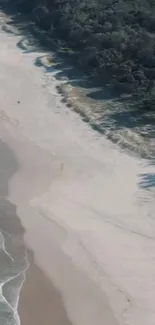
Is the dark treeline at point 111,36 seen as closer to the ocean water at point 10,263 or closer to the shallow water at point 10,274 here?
the ocean water at point 10,263

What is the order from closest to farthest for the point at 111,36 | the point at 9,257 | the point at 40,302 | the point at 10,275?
the point at 40,302, the point at 10,275, the point at 9,257, the point at 111,36

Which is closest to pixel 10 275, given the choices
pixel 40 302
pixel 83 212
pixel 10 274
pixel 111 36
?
pixel 10 274

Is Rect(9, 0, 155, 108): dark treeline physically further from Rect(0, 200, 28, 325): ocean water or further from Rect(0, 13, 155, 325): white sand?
Rect(0, 200, 28, 325): ocean water

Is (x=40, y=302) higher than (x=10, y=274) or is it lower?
higher

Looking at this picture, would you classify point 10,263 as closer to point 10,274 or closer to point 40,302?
point 10,274

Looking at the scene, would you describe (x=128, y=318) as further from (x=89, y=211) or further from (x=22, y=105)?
(x=22, y=105)
